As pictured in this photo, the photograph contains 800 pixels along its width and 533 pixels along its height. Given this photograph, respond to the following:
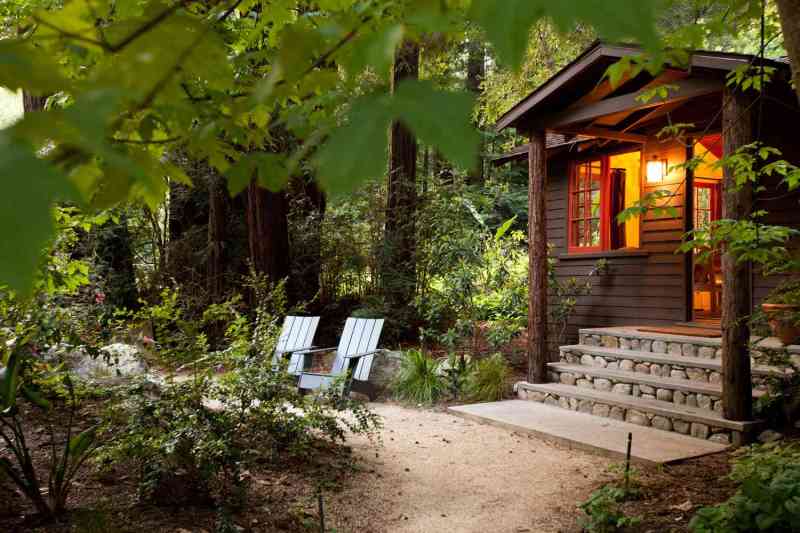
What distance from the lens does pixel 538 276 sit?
7.26 meters

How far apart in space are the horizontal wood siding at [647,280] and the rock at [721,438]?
105 inches

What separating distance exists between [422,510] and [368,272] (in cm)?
714

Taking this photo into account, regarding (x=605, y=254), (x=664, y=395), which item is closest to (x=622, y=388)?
(x=664, y=395)

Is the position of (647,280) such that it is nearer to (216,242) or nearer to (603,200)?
(603,200)

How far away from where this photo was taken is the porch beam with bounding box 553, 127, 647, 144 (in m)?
7.54

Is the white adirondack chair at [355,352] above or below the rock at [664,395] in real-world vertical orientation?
above

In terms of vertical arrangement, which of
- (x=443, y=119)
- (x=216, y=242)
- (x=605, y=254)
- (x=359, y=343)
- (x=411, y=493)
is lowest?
(x=411, y=493)

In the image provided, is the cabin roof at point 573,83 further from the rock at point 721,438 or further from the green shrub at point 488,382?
the rock at point 721,438

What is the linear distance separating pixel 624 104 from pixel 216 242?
290 inches

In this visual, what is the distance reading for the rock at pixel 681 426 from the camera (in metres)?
5.59

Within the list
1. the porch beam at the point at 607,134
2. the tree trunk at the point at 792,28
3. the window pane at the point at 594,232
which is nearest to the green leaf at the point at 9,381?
the tree trunk at the point at 792,28

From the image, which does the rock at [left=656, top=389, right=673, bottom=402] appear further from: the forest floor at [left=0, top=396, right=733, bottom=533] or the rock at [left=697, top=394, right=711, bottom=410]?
the forest floor at [left=0, top=396, right=733, bottom=533]

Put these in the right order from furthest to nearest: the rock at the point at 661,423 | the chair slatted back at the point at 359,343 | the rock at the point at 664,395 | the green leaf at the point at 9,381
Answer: the chair slatted back at the point at 359,343, the rock at the point at 664,395, the rock at the point at 661,423, the green leaf at the point at 9,381

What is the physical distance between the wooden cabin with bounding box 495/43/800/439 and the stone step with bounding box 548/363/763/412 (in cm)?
4
